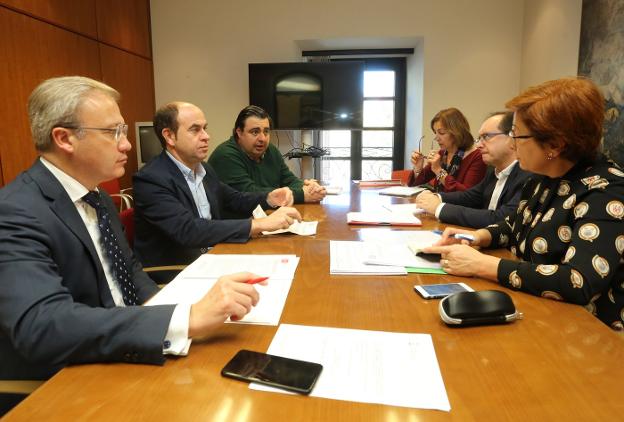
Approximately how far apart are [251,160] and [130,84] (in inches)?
102

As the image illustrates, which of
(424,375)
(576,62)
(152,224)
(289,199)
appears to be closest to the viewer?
(424,375)

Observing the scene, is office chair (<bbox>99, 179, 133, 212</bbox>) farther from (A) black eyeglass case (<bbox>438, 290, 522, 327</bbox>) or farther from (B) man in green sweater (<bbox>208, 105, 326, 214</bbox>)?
(A) black eyeglass case (<bbox>438, 290, 522, 327</bbox>)

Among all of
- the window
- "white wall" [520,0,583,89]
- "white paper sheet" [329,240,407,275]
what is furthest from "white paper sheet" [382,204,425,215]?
the window

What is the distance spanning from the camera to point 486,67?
5023mm

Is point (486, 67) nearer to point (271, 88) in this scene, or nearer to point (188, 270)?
point (271, 88)

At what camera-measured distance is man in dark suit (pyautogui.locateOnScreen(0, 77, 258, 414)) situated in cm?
80

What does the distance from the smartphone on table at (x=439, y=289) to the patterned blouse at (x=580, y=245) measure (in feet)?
0.41

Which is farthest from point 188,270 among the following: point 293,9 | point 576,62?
point 293,9

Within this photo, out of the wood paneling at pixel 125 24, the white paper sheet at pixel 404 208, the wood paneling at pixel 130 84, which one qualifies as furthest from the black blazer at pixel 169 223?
the wood paneling at pixel 125 24

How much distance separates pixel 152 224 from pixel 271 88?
3568mm

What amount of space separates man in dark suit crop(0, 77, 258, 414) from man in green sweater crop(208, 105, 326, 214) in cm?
145

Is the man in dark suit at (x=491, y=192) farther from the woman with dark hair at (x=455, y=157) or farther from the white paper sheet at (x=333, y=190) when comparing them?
the white paper sheet at (x=333, y=190)

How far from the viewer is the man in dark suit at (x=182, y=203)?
177 cm

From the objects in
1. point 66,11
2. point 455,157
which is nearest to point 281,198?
point 455,157
